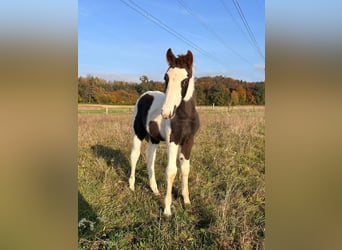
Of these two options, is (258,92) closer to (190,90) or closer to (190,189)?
(190,90)

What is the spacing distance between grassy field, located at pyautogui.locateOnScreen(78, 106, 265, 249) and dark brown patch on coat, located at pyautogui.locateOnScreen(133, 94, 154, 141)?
14 cm

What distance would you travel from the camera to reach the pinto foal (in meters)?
2.03

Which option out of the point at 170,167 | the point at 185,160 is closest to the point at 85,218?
the point at 170,167

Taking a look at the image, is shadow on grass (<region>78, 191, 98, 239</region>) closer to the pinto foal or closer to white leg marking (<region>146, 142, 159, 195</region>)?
the pinto foal

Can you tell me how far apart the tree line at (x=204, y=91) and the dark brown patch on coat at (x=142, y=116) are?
2.70 feet

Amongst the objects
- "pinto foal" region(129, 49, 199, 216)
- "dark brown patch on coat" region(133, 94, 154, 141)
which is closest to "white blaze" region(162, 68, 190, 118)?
"pinto foal" region(129, 49, 199, 216)

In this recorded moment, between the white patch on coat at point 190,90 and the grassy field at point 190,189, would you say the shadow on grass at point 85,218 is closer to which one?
the grassy field at point 190,189
